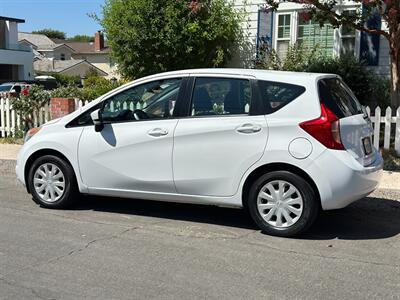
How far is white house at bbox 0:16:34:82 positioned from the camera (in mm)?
50406

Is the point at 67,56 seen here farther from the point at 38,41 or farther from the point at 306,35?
the point at 306,35

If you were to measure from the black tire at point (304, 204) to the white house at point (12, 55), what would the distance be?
4804 centimetres

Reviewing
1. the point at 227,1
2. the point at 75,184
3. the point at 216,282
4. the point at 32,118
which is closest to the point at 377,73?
the point at 227,1

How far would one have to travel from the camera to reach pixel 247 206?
591 centimetres

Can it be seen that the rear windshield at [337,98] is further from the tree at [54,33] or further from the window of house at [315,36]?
the tree at [54,33]

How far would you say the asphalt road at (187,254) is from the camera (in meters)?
4.36

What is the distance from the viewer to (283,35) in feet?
47.7

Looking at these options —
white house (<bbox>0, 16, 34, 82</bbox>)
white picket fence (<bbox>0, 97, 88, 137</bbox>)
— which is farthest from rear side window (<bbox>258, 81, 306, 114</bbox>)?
white house (<bbox>0, 16, 34, 82</bbox>)

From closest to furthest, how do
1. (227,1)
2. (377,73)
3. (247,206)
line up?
(247,206) → (377,73) → (227,1)

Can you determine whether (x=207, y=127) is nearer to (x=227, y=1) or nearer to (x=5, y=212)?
(x=5, y=212)

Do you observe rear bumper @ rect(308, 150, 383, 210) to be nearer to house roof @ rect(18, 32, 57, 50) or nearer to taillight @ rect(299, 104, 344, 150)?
taillight @ rect(299, 104, 344, 150)

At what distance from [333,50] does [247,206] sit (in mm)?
9135

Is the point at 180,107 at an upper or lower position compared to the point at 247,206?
upper

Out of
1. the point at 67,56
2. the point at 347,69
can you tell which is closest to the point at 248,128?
the point at 347,69
